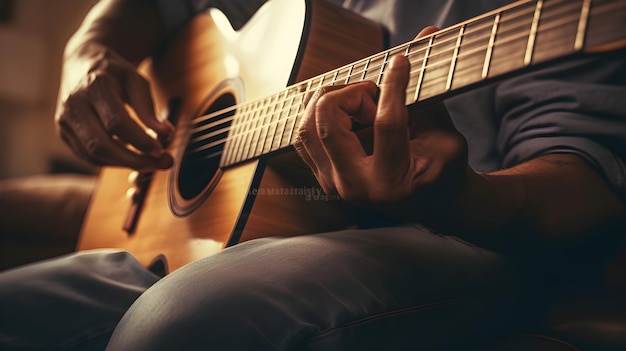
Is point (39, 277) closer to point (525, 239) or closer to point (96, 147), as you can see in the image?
point (96, 147)

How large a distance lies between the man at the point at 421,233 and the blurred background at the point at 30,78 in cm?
118

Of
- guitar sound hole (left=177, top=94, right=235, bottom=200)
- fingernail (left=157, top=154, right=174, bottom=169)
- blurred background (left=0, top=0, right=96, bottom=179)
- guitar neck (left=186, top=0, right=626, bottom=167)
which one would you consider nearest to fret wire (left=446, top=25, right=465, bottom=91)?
guitar neck (left=186, top=0, right=626, bottom=167)

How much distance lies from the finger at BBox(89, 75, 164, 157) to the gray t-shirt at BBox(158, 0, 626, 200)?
0.32m

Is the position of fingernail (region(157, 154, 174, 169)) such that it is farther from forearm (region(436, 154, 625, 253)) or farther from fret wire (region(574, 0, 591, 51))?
fret wire (region(574, 0, 591, 51))

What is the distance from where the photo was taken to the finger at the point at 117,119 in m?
0.79

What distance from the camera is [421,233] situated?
581 millimetres

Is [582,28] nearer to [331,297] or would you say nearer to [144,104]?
[331,297]

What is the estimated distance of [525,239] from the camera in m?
0.53

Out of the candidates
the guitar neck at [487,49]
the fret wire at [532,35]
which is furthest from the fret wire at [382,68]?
the fret wire at [532,35]

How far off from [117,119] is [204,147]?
0.15 meters

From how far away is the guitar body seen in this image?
24.2 inches

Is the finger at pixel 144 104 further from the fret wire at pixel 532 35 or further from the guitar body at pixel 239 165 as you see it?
the fret wire at pixel 532 35

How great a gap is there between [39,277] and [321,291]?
395 mm

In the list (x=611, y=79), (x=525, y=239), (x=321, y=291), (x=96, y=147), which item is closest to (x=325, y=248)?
(x=321, y=291)
